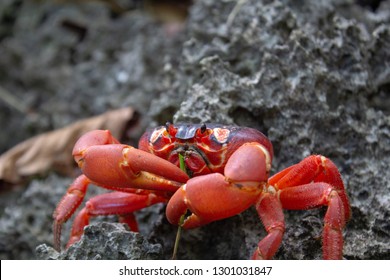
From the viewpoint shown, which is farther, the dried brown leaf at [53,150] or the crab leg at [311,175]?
the dried brown leaf at [53,150]

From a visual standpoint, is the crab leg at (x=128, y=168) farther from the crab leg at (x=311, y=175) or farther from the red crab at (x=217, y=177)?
the crab leg at (x=311, y=175)

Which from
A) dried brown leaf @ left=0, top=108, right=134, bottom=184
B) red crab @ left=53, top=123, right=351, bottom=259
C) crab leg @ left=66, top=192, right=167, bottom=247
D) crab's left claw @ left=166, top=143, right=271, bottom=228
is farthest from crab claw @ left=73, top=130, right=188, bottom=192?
dried brown leaf @ left=0, top=108, right=134, bottom=184

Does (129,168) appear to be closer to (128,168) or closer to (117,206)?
(128,168)

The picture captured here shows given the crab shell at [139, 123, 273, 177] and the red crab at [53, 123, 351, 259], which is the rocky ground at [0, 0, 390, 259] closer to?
the red crab at [53, 123, 351, 259]

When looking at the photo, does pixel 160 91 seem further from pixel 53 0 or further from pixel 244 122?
pixel 53 0

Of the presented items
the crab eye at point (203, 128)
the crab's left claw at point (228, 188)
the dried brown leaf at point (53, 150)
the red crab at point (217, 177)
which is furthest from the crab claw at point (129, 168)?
the dried brown leaf at point (53, 150)

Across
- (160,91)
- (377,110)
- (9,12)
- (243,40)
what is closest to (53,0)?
(9,12)

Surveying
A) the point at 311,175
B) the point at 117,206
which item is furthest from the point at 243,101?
the point at 117,206
